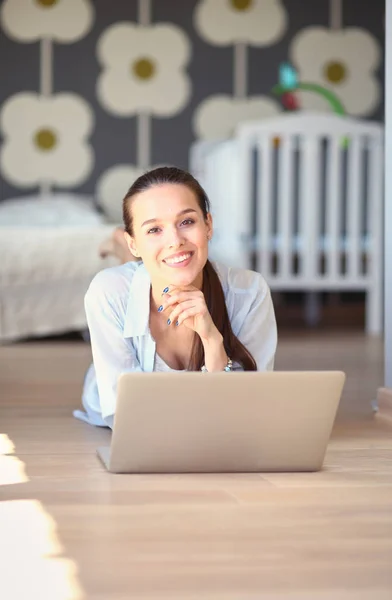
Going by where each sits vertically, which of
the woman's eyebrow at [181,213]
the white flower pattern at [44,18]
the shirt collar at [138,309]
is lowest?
the shirt collar at [138,309]

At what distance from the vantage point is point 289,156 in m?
4.39

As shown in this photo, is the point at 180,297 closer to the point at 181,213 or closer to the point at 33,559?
the point at 181,213

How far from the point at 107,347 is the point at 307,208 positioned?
9.01 ft

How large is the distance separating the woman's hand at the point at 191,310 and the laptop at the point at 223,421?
0.71ft

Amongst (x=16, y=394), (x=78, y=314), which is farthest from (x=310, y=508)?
(x=78, y=314)

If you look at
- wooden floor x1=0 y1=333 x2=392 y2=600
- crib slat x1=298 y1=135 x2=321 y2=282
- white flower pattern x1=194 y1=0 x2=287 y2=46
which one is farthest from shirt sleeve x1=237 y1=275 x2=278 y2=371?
white flower pattern x1=194 y1=0 x2=287 y2=46

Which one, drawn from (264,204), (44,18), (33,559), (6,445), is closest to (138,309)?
(6,445)

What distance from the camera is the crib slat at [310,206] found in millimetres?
4398

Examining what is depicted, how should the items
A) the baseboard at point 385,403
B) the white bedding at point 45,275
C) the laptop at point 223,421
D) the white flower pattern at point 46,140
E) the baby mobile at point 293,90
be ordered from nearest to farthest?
the laptop at point 223,421
the baseboard at point 385,403
the white bedding at point 45,275
the baby mobile at point 293,90
the white flower pattern at point 46,140

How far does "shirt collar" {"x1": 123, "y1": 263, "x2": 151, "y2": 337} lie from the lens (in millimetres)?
1779

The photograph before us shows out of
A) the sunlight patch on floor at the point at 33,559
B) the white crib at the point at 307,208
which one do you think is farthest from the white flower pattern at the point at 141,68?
the sunlight patch on floor at the point at 33,559

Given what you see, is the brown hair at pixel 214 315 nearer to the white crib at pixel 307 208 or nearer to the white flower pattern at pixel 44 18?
the white crib at pixel 307 208

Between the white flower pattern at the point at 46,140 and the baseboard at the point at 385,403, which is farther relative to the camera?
the white flower pattern at the point at 46,140

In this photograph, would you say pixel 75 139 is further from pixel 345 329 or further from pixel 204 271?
pixel 204 271
